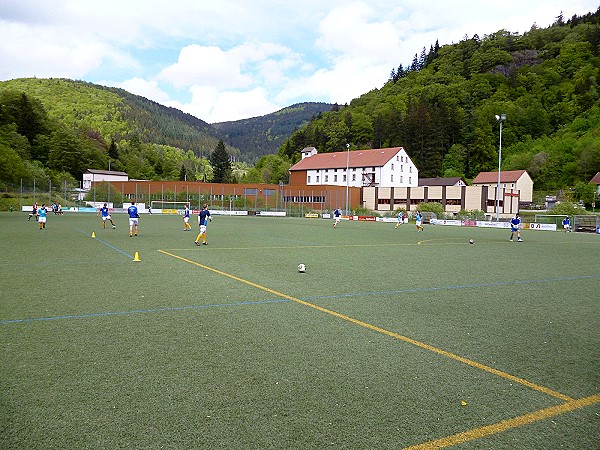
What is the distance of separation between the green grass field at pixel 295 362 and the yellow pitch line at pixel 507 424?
0.02 meters

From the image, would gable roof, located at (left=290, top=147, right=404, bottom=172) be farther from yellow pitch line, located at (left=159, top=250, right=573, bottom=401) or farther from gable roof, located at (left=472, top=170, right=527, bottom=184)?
yellow pitch line, located at (left=159, top=250, right=573, bottom=401)

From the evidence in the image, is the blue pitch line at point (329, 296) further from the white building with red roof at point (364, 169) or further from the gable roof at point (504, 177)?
the gable roof at point (504, 177)

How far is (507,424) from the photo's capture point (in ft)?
12.9

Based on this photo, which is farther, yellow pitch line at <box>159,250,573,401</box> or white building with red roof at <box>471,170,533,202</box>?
white building with red roof at <box>471,170,533,202</box>

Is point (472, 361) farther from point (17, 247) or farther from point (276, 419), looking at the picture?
point (17, 247)

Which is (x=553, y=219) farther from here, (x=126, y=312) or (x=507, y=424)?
(x=507, y=424)

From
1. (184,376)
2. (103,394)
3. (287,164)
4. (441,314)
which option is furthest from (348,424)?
(287,164)

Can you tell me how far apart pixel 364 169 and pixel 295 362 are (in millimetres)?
91322

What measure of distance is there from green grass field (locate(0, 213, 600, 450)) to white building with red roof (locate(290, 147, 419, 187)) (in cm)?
7920

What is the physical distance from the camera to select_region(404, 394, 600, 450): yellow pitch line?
3.59 metres

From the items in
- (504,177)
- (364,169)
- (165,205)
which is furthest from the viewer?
(364,169)

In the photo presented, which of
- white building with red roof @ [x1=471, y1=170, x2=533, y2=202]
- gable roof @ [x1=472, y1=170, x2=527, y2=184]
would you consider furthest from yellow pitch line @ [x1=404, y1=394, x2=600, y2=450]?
gable roof @ [x1=472, y1=170, x2=527, y2=184]

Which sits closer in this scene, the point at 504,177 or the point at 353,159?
the point at 504,177

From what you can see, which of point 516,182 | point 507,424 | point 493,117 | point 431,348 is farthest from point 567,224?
point 493,117
